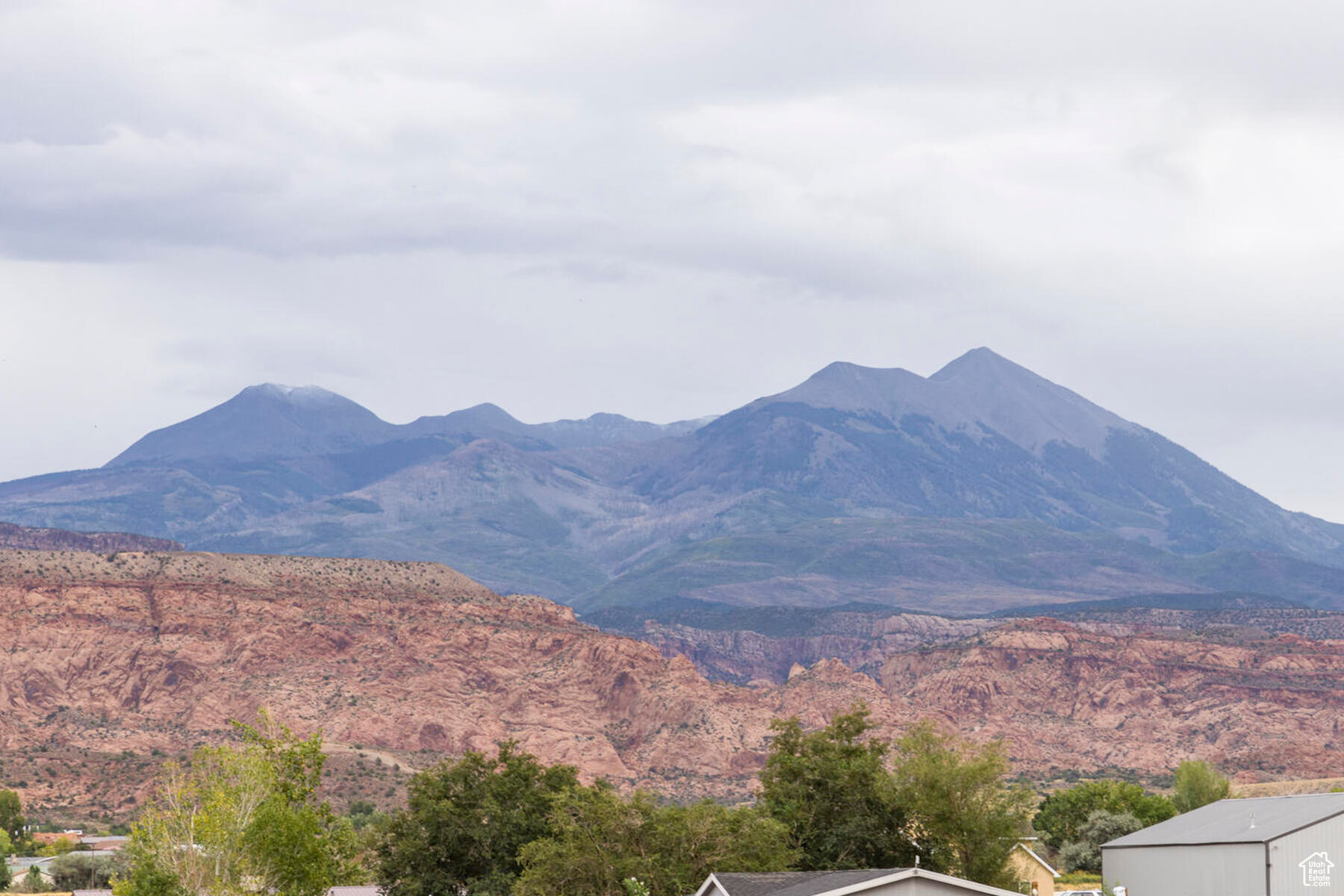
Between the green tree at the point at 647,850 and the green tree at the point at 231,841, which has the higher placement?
the green tree at the point at 231,841

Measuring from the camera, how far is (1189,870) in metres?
50.8

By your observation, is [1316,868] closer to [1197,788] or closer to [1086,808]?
[1086,808]

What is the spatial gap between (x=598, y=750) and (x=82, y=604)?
48949 millimetres

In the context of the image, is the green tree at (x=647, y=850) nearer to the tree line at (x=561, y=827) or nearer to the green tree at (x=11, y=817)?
the tree line at (x=561, y=827)

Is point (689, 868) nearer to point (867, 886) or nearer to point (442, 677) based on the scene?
point (867, 886)

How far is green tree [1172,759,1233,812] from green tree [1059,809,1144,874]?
552 inches

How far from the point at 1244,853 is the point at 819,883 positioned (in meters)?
15.0

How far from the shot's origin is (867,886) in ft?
126

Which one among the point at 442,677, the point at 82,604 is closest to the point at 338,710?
the point at 442,677

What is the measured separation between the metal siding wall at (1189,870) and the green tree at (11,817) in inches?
2832

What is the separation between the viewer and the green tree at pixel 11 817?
10425 cm

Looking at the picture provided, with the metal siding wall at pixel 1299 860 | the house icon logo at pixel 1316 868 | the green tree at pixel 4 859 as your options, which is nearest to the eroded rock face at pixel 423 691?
the green tree at pixel 4 859

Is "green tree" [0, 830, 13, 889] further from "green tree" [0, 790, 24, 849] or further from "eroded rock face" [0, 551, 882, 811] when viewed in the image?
"eroded rock face" [0, 551, 882, 811]

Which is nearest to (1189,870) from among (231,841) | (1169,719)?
(231,841)
